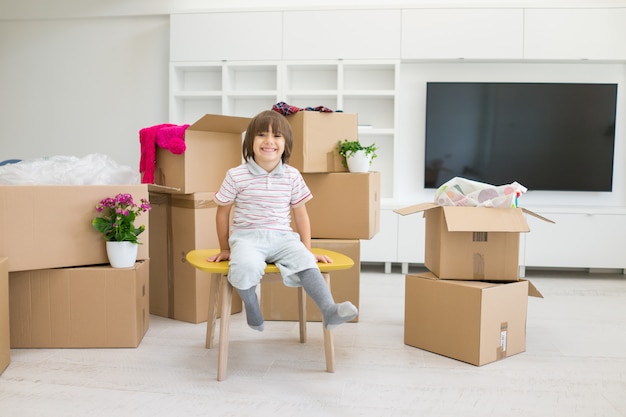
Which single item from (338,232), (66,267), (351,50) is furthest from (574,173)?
(66,267)

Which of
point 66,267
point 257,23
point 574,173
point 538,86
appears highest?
point 257,23

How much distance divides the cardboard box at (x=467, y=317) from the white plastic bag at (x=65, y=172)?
4.31 ft

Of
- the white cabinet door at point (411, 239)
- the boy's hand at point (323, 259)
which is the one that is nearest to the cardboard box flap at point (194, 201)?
the boy's hand at point (323, 259)

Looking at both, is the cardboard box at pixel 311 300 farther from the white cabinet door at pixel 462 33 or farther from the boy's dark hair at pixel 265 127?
the white cabinet door at pixel 462 33

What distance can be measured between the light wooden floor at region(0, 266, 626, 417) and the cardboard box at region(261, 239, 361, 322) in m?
0.09

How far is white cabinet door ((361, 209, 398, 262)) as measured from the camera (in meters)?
4.10

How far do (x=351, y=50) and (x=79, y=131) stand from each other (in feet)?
7.26

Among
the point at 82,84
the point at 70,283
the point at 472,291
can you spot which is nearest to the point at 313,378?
the point at 472,291

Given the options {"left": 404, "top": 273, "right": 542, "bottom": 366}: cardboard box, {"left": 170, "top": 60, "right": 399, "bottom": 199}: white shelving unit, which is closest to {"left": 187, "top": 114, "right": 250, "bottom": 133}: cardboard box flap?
{"left": 404, "top": 273, "right": 542, "bottom": 366}: cardboard box

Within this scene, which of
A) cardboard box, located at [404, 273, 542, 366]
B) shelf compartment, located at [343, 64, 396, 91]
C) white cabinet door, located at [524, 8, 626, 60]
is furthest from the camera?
shelf compartment, located at [343, 64, 396, 91]

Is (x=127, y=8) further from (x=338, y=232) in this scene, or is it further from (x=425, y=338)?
(x=425, y=338)

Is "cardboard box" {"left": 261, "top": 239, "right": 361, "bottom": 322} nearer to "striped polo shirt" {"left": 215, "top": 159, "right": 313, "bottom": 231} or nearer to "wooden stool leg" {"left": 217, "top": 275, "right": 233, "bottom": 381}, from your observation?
"striped polo shirt" {"left": 215, "top": 159, "right": 313, "bottom": 231}

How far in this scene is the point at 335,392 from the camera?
1.84 metres

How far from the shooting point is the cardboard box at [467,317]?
2.10m
